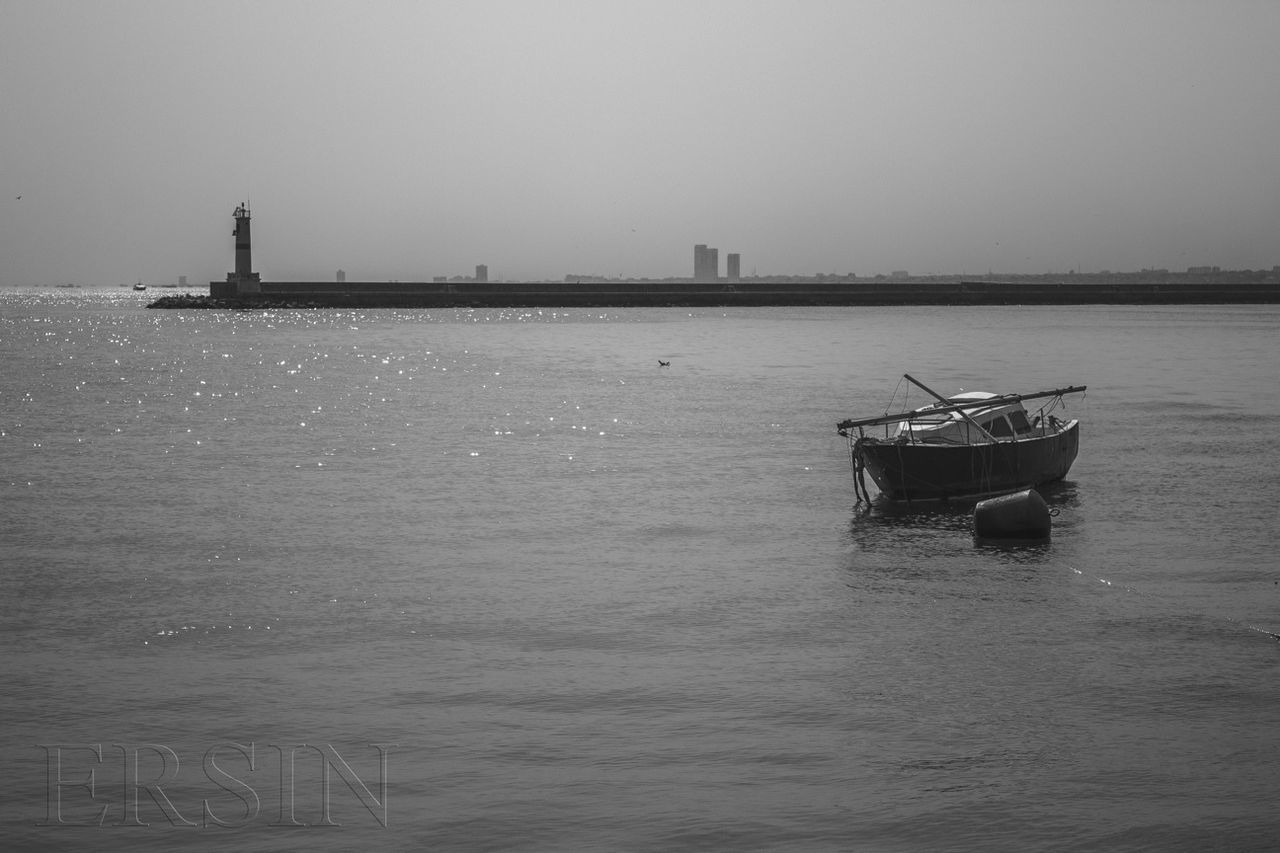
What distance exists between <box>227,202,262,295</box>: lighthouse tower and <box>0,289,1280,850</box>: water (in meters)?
103

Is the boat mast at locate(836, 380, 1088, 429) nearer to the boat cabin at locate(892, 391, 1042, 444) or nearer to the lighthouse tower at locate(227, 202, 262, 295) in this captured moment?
the boat cabin at locate(892, 391, 1042, 444)

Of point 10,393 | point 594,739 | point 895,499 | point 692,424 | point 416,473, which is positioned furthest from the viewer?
point 10,393

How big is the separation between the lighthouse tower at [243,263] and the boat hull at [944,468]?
122 metres

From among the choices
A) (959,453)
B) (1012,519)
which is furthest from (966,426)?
(1012,519)

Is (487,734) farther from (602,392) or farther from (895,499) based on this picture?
(602,392)

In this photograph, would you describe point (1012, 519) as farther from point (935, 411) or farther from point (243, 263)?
point (243, 263)

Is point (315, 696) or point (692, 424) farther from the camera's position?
point (692, 424)

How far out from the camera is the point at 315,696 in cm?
1605

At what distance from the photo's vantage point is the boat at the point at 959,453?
31.2 metres

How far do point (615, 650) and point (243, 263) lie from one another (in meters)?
Result: 145

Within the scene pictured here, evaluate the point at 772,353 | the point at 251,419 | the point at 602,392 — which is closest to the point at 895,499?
the point at 251,419

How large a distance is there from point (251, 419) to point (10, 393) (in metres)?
19.1

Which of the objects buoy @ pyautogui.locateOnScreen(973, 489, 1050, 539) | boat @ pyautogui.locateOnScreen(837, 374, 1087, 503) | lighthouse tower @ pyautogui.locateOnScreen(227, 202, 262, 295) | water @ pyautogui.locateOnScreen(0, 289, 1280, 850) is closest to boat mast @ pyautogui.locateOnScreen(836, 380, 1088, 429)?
boat @ pyautogui.locateOnScreen(837, 374, 1087, 503)

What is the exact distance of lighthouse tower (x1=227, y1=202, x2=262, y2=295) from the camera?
143 meters
